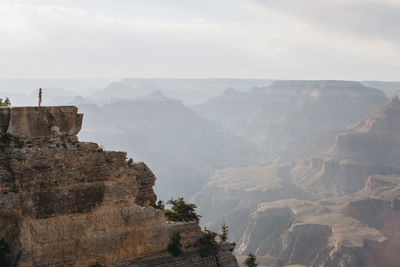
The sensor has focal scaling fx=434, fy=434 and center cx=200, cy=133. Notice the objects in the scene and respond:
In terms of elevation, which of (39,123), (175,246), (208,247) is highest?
(39,123)

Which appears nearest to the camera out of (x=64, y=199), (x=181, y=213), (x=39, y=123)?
(x=39, y=123)

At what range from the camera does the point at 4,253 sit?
61.2 ft

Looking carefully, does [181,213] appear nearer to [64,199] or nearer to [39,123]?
[64,199]

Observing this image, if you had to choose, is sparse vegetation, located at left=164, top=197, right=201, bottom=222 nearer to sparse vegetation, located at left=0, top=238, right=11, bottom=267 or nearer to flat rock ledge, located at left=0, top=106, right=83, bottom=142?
flat rock ledge, located at left=0, top=106, right=83, bottom=142

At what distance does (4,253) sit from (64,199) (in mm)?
3298

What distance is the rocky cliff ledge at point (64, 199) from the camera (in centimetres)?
1869

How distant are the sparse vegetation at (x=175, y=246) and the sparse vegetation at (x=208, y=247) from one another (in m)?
1.39

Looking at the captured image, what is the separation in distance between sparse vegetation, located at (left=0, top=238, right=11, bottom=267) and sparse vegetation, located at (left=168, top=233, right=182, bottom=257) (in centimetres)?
793

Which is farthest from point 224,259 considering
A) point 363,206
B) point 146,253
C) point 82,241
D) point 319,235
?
point 363,206

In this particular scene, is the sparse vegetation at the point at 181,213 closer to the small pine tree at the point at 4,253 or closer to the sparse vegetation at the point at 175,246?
the sparse vegetation at the point at 175,246

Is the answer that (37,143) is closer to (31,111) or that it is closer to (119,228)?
(31,111)

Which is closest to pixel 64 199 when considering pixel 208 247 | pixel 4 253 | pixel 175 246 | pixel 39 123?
pixel 4 253

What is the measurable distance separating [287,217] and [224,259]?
16322 cm

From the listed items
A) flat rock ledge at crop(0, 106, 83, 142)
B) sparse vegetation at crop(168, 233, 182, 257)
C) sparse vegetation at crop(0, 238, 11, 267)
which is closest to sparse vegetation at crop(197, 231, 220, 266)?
sparse vegetation at crop(168, 233, 182, 257)
